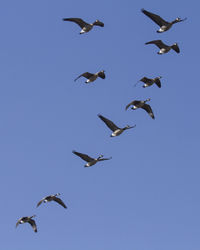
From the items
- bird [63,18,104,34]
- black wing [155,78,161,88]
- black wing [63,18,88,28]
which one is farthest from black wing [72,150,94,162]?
black wing [63,18,88,28]

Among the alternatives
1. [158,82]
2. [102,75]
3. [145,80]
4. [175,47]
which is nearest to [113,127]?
→ [102,75]

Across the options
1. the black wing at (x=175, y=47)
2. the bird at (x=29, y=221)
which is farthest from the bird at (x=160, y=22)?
the bird at (x=29, y=221)

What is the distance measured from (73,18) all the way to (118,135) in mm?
12490

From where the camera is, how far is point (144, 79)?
74500 millimetres

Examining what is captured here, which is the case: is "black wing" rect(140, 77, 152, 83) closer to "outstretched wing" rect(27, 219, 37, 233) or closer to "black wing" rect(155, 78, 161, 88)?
"black wing" rect(155, 78, 161, 88)

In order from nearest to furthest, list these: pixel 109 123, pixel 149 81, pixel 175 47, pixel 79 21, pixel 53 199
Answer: pixel 109 123, pixel 79 21, pixel 149 81, pixel 175 47, pixel 53 199

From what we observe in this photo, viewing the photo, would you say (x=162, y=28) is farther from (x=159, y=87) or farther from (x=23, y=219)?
(x=23, y=219)

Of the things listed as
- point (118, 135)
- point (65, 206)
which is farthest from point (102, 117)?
point (65, 206)

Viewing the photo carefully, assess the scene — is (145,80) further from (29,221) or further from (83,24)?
(29,221)

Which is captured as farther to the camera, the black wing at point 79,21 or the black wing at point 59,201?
the black wing at point 59,201

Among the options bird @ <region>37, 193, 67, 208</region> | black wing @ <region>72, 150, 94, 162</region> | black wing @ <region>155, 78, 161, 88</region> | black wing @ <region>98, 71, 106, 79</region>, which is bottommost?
black wing @ <region>72, 150, 94, 162</region>

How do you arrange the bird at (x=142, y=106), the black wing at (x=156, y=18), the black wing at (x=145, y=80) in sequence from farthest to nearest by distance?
A: the black wing at (x=145, y=80)
the bird at (x=142, y=106)
the black wing at (x=156, y=18)

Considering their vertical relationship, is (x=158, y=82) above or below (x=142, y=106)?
above

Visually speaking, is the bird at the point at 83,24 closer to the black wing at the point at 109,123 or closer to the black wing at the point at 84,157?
the black wing at the point at 109,123
